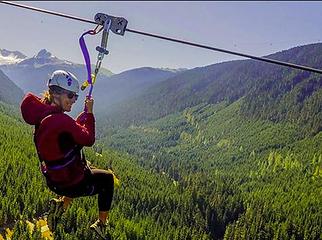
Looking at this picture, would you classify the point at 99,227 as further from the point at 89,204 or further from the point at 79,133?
the point at 89,204

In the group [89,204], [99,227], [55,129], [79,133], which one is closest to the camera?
[79,133]

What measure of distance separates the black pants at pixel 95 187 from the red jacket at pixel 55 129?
681mm

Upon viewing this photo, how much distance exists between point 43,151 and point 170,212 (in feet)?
371

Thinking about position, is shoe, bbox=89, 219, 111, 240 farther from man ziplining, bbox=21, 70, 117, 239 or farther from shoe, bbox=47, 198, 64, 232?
shoe, bbox=47, 198, 64, 232

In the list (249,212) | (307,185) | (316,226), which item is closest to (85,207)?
(249,212)

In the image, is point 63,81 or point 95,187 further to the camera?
point 95,187

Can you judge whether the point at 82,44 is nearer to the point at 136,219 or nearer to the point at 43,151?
the point at 43,151

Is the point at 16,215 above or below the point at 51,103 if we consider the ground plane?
below

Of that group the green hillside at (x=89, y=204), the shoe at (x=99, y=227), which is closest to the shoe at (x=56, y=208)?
the shoe at (x=99, y=227)

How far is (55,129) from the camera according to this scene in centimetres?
689

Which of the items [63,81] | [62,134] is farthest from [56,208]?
[63,81]

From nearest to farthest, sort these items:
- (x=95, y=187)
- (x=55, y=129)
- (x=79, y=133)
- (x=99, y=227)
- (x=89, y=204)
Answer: (x=79, y=133) → (x=55, y=129) → (x=95, y=187) → (x=99, y=227) → (x=89, y=204)

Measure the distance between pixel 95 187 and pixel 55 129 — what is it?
145cm

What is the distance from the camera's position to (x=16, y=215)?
69.4 meters
